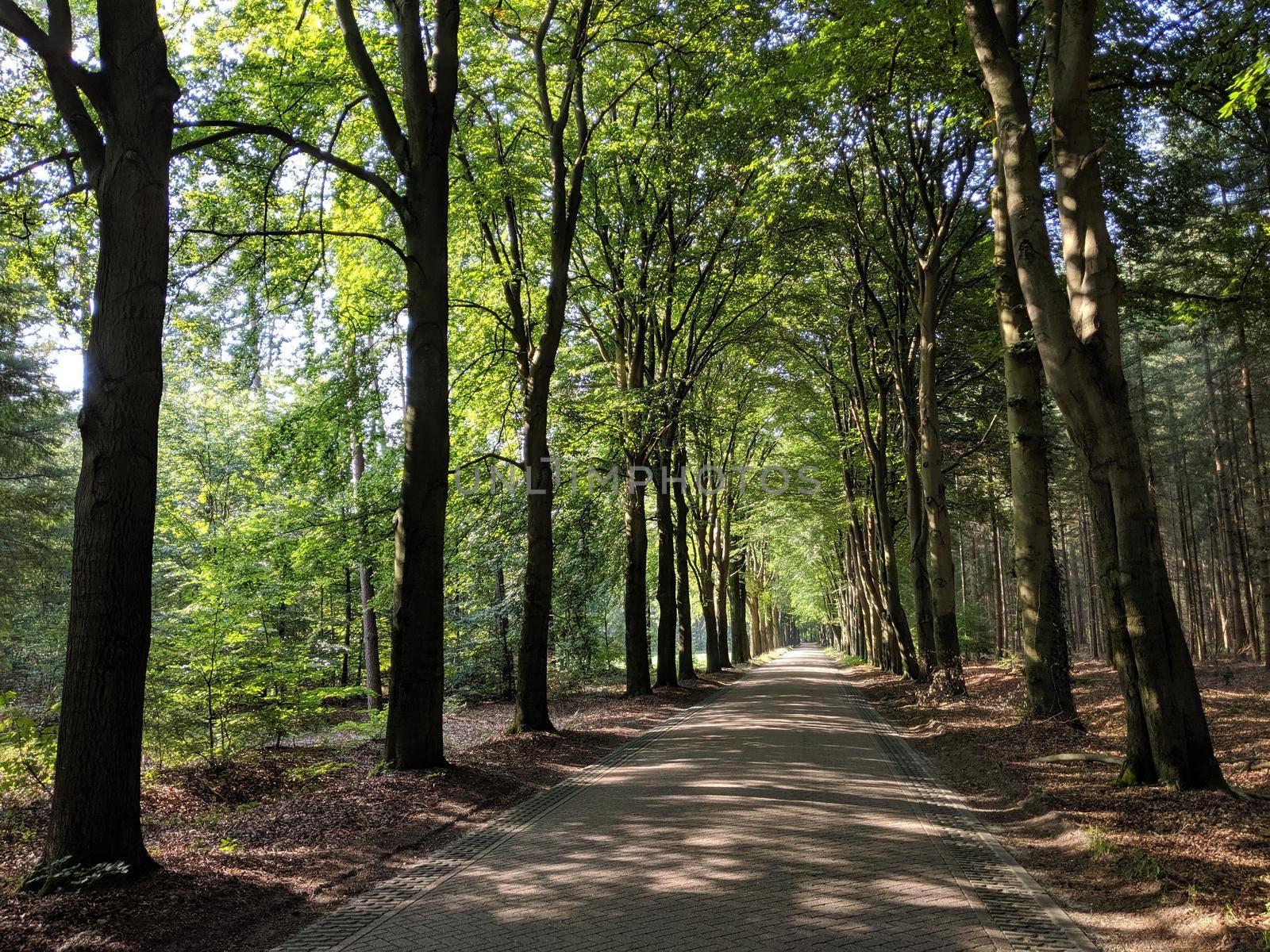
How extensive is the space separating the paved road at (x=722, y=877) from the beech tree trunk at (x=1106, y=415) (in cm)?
188

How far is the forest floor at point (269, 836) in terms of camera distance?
4.66 meters

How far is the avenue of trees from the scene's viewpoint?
6.05 meters

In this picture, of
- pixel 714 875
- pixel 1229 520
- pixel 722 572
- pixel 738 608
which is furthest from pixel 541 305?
pixel 738 608

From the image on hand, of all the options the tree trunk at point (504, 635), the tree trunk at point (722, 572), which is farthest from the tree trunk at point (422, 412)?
the tree trunk at point (722, 572)

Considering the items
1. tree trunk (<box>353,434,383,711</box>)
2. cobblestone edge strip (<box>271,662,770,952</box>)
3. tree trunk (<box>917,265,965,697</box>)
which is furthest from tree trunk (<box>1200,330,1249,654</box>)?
tree trunk (<box>353,434,383,711</box>)

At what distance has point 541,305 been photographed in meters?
16.8

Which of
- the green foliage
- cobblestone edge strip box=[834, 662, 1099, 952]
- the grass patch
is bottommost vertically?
cobblestone edge strip box=[834, 662, 1099, 952]

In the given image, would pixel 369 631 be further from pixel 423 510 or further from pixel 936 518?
pixel 936 518

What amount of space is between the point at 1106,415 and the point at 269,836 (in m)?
8.57

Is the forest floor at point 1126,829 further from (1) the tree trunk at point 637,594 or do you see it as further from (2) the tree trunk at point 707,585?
(2) the tree trunk at point 707,585

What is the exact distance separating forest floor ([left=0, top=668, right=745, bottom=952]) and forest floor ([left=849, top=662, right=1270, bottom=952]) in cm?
492

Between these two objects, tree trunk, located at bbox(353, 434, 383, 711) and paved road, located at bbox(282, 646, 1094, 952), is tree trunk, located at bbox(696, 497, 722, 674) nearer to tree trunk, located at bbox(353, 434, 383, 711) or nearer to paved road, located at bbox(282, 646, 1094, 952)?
tree trunk, located at bbox(353, 434, 383, 711)

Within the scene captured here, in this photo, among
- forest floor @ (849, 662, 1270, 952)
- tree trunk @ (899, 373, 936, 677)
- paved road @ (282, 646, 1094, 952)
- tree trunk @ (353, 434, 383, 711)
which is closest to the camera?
forest floor @ (849, 662, 1270, 952)

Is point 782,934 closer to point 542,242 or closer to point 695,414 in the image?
point 695,414
